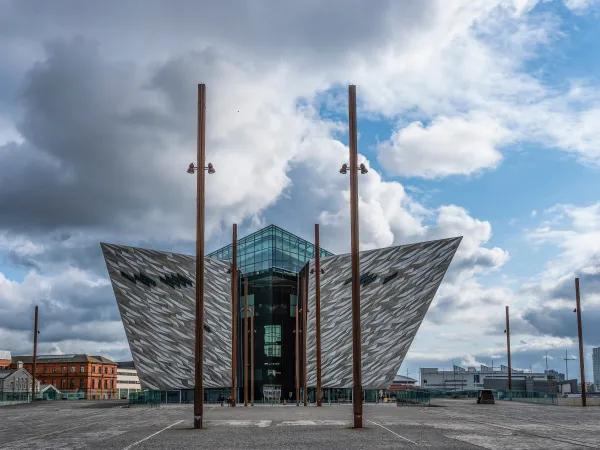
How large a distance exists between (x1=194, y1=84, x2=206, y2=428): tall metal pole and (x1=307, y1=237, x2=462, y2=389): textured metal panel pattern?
131ft

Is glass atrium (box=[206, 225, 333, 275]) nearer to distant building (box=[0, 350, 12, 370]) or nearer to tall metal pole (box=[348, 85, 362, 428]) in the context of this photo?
tall metal pole (box=[348, 85, 362, 428])

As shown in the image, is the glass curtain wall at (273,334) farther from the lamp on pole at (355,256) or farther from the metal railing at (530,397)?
the lamp on pole at (355,256)

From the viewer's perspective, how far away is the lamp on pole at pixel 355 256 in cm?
2294

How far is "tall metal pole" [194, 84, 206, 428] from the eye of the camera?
75.7 feet

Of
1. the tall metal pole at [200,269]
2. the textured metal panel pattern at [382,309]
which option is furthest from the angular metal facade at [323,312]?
the tall metal pole at [200,269]

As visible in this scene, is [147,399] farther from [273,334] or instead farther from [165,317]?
[273,334]

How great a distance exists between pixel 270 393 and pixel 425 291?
17.2 meters

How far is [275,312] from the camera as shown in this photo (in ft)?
259

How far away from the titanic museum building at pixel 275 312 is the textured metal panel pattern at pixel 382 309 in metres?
0.10

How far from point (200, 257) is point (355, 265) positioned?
512 centimetres

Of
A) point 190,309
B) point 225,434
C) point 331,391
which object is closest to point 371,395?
point 331,391

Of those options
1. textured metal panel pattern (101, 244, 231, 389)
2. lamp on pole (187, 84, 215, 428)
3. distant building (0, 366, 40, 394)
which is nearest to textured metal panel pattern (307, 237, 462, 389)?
textured metal panel pattern (101, 244, 231, 389)

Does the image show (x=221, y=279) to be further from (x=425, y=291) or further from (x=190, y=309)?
(x=425, y=291)

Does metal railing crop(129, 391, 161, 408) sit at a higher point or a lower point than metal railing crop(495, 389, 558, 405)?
higher
